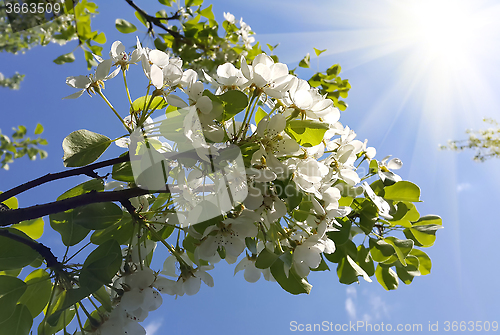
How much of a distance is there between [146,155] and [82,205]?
0.15m

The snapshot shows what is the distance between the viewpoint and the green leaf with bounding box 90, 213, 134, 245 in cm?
72

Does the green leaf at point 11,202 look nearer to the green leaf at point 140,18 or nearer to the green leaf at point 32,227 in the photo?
the green leaf at point 32,227

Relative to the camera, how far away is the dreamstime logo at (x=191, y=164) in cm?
58

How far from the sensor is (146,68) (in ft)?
2.03

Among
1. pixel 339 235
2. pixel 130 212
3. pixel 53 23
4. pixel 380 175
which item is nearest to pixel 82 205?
pixel 130 212

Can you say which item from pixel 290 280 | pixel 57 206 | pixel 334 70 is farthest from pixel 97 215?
pixel 334 70

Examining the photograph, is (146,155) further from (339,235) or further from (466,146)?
(466,146)

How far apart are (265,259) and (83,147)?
45cm

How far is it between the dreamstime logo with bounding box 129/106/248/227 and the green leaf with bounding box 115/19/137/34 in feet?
5.29

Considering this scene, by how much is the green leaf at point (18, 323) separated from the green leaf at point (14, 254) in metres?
0.10

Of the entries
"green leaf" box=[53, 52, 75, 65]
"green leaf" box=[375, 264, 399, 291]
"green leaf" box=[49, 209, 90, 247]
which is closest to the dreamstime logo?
"green leaf" box=[49, 209, 90, 247]

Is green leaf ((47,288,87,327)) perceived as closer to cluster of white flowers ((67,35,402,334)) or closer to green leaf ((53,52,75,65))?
cluster of white flowers ((67,35,402,334))

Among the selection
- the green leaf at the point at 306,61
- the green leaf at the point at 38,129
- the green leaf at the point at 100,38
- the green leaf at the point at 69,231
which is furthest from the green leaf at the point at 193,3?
the green leaf at the point at 38,129

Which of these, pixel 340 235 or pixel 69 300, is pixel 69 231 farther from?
pixel 340 235
